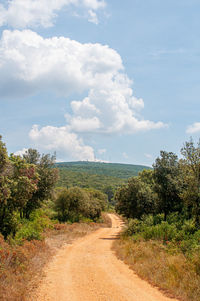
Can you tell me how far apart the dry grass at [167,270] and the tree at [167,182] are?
9277 mm

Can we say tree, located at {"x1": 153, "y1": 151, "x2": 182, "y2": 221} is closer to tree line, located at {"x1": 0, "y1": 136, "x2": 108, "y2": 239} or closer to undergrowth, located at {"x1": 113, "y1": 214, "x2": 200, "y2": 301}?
undergrowth, located at {"x1": 113, "y1": 214, "x2": 200, "y2": 301}

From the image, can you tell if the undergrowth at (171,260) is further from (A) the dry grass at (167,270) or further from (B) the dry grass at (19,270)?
(B) the dry grass at (19,270)

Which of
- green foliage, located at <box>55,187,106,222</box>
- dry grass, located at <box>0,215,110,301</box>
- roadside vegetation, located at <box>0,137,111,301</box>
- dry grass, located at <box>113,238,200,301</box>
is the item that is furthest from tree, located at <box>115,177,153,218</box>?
green foliage, located at <box>55,187,106,222</box>

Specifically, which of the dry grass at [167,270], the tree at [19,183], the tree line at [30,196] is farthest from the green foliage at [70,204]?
the dry grass at [167,270]

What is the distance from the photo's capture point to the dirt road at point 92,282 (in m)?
9.07

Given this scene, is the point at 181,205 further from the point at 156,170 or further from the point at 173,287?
the point at 173,287

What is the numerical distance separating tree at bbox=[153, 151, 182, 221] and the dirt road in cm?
1000

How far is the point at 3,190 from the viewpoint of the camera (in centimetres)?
1355

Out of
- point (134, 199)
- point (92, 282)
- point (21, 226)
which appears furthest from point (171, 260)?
point (134, 199)

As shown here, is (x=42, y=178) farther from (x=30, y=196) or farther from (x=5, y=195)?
(x=5, y=195)

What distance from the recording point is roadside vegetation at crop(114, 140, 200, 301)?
10.3 m

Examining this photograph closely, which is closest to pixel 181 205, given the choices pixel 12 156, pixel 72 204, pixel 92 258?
pixel 92 258

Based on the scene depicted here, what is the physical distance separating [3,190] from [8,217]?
3189mm

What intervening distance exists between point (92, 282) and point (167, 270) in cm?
347
